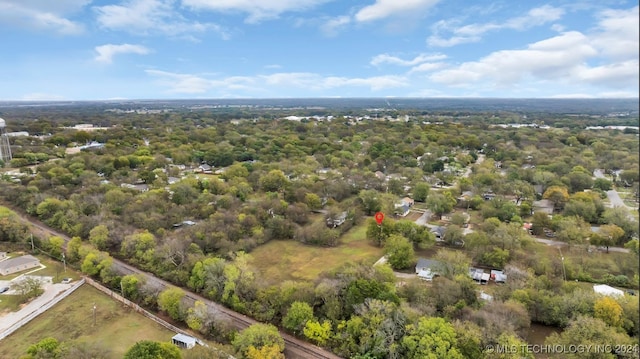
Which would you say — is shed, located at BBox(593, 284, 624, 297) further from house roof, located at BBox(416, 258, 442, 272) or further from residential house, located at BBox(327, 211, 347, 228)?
→ residential house, located at BBox(327, 211, 347, 228)

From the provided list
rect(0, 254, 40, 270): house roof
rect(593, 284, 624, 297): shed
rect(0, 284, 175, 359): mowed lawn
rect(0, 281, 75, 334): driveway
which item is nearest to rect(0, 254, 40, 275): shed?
rect(0, 254, 40, 270): house roof

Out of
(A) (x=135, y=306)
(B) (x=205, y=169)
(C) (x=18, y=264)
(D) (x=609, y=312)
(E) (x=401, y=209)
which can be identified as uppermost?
(D) (x=609, y=312)

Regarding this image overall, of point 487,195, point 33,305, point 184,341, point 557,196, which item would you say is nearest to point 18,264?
point 33,305

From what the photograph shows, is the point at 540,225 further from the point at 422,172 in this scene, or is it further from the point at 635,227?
the point at 422,172

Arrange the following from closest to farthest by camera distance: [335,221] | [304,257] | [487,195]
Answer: [304,257], [335,221], [487,195]

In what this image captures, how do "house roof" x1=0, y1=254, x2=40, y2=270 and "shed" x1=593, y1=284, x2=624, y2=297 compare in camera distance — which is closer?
"shed" x1=593, y1=284, x2=624, y2=297

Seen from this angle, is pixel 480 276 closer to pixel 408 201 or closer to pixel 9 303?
pixel 408 201
